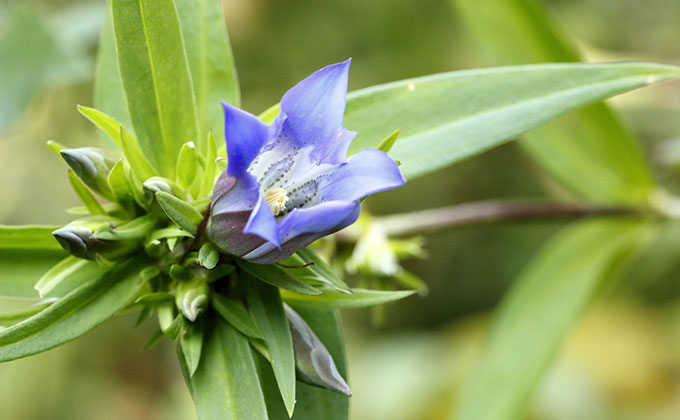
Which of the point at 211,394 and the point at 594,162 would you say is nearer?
the point at 211,394

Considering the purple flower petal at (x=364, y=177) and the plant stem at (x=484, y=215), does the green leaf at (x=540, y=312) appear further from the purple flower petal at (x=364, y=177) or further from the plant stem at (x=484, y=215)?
the purple flower petal at (x=364, y=177)

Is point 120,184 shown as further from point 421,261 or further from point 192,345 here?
point 421,261

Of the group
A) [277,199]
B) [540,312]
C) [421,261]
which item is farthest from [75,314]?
[421,261]

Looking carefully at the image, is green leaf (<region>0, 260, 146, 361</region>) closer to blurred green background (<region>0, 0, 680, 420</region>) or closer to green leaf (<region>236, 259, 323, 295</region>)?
green leaf (<region>236, 259, 323, 295</region>)

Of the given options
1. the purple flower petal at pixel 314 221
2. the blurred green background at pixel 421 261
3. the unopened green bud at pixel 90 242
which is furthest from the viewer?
the blurred green background at pixel 421 261

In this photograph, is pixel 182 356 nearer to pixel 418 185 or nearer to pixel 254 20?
pixel 418 185

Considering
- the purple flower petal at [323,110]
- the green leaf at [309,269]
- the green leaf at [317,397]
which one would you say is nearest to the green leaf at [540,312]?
the green leaf at [317,397]

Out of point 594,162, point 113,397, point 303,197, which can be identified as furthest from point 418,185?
point 303,197
